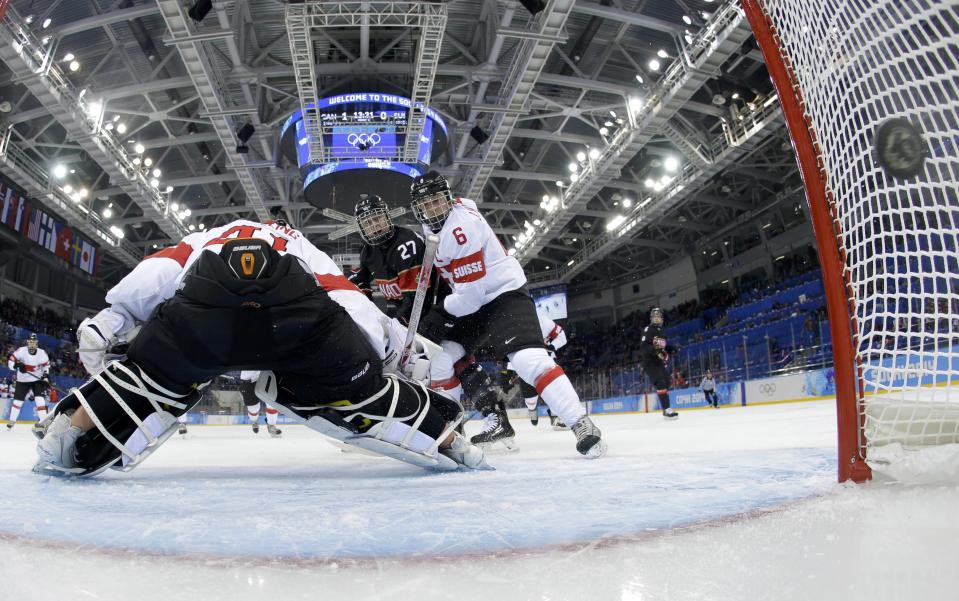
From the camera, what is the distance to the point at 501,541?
2.84 ft

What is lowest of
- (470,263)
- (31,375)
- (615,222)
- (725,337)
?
(31,375)

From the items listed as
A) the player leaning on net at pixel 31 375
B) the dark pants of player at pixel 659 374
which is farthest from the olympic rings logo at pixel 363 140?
the dark pants of player at pixel 659 374

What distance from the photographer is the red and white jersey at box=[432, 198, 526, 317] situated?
108 inches

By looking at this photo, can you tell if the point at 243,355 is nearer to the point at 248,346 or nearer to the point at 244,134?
the point at 248,346

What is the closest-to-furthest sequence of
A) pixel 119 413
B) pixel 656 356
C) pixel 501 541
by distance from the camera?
pixel 501 541 < pixel 119 413 < pixel 656 356

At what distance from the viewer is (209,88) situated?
34.2 feet

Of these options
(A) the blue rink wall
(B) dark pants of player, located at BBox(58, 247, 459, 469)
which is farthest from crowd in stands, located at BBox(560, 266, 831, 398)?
(B) dark pants of player, located at BBox(58, 247, 459, 469)

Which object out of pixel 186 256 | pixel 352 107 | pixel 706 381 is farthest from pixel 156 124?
pixel 186 256

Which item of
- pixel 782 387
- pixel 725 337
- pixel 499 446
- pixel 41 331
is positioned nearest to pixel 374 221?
pixel 499 446

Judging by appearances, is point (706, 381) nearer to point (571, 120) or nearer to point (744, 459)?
point (571, 120)

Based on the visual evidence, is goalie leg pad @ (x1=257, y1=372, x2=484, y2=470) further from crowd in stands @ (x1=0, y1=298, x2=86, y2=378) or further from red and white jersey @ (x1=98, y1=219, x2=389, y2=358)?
crowd in stands @ (x1=0, y1=298, x2=86, y2=378)

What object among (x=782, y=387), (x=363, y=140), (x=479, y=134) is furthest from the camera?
(x=479, y=134)

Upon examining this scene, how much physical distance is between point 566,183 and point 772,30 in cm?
1659

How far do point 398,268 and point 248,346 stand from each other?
1.71 m
